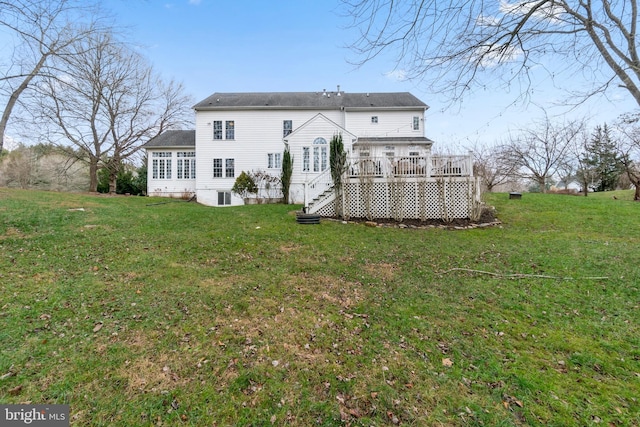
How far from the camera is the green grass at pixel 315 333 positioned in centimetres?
233

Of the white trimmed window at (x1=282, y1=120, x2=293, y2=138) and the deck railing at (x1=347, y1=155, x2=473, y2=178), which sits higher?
the white trimmed window at (x1=282, y1=120, x2=293, y2=138)

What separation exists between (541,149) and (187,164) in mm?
28679

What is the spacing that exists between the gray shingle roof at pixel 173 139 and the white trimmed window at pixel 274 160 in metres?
5.68

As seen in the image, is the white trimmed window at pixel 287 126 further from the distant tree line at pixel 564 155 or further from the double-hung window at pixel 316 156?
the distant tree line at pixel 564 155

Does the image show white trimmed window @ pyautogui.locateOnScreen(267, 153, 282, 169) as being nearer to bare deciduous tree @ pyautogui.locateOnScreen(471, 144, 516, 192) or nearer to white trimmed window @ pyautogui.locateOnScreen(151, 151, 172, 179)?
white trimmed window @ pyautogui.locateOnScreen(151, 151, 172, 179)

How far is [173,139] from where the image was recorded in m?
19.9

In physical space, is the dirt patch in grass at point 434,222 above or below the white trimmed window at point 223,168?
below

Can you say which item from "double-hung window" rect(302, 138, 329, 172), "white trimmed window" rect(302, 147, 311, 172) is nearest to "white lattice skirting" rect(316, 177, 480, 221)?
"double-hung window" rect(302, 138, 329, 172)

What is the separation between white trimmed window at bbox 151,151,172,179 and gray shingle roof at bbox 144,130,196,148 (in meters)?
0.58

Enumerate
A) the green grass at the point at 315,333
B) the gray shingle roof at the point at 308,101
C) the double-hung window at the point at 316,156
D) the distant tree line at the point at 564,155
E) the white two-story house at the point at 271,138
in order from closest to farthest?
the green grass at the point at 315,333, the double-hung window at the point at 316,156, the white two-story house at the point at 271,138, the gray shingle roof at the point at 308,101, the distant tree line at the point at 564,155

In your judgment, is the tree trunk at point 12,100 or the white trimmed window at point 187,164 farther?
the white trimmed window at point 187,164

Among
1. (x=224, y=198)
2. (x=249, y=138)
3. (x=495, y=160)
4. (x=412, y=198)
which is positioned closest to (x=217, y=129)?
(x=249, y=138)

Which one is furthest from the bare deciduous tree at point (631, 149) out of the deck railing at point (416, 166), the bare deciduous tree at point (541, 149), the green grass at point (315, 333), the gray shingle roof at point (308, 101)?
the green grass at point (315, 333)

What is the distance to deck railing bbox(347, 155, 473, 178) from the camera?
10516 mm
